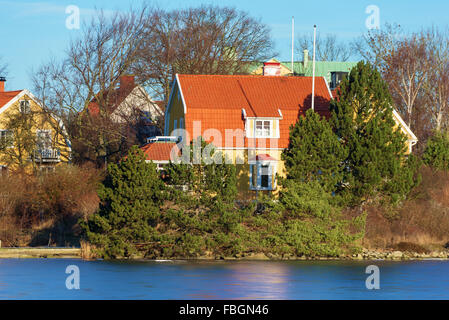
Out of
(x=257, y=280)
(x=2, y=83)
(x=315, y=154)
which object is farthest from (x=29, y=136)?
(x=257, y=280)

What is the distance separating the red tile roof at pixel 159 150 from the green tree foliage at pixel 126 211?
541 centimetres

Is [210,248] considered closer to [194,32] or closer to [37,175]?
[37,175]

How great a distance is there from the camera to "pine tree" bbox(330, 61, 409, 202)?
47875 millimetres

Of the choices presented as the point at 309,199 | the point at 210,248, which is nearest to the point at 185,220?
the point at 210,248

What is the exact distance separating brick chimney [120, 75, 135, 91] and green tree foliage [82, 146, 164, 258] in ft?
73.9

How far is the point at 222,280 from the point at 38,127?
3122 cm

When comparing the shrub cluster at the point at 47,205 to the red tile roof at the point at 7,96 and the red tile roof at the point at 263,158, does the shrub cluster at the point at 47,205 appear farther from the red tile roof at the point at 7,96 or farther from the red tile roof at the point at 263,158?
the red tile roof at the point at 7,96

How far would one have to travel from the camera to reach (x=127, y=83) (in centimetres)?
6662

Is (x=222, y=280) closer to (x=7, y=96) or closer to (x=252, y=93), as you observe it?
(x=252, y=93)

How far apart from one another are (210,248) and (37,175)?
14083mm

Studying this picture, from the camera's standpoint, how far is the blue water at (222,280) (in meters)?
33.8

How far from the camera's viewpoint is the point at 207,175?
147 feet
